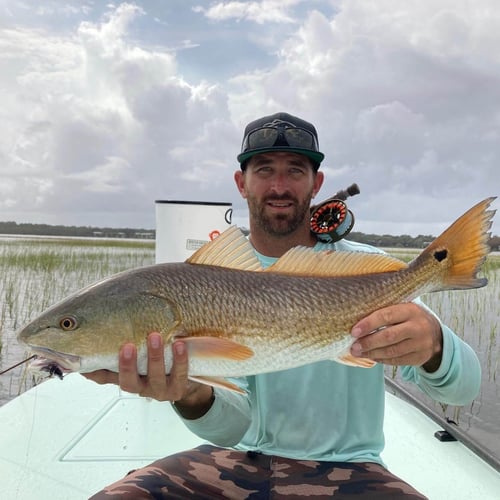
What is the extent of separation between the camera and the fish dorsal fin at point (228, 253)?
234 centimetres

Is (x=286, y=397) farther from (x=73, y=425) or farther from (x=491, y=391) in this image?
(x=491, y=391)

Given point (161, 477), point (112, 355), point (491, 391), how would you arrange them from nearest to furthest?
Answer: 1. point (112, 355)
2. point (161, 477)
3. point (491, 391)

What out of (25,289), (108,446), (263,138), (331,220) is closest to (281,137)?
(263,138)

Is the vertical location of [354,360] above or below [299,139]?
below

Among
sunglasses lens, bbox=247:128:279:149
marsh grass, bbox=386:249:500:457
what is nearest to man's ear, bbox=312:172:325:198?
sunglasses lens, bbox=247:128:279:149

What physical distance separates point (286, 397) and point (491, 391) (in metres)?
6.15

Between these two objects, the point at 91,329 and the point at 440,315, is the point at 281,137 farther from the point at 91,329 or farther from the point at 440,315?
the point at 440,315

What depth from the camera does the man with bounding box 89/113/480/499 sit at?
7.41 feet

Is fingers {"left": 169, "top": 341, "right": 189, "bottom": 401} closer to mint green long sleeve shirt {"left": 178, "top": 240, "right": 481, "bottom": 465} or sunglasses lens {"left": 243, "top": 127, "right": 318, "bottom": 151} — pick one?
mint green long sleeve shirt {"left": 178, "top": 240, "right": 481, "bottom": 465}

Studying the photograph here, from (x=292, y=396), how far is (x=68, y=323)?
1.50 meters

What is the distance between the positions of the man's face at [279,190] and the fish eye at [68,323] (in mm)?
1640

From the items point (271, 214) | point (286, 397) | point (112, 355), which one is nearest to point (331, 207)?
point (271, 214)

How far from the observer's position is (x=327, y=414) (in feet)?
9.84

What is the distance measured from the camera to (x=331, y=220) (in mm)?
3498
